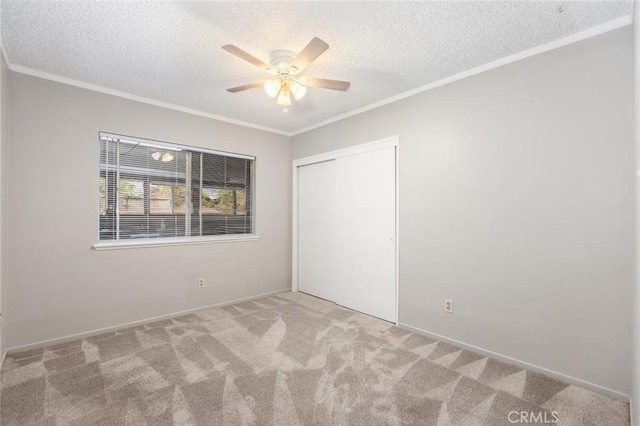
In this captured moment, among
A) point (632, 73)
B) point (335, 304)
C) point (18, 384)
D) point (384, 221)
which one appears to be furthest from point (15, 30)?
point (632, 73)

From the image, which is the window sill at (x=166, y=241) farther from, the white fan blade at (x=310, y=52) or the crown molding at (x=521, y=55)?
the white fan blade at (x=310, y=52)


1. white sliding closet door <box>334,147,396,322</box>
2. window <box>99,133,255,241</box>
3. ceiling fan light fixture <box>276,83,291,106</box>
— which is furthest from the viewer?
white sliding closet door <box>334,147,396,322</box>

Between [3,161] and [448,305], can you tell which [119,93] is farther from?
[448,305]

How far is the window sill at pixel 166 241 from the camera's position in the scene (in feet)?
10.1

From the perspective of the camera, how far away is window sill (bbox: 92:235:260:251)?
3.09 metres

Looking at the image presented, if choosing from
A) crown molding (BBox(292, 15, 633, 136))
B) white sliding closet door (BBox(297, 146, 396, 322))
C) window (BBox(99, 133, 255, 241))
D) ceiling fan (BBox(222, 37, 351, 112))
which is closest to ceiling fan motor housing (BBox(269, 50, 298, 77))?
ceiling fan (BBox(222, 37, 351, 112))

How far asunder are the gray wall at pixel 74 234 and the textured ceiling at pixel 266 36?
1.09ft

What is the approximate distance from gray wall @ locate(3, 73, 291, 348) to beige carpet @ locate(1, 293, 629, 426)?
0.32 m

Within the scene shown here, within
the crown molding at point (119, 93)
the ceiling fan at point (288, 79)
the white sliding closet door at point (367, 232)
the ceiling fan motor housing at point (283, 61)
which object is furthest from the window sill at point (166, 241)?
the ceiling fan motor housing at point (283, 61)

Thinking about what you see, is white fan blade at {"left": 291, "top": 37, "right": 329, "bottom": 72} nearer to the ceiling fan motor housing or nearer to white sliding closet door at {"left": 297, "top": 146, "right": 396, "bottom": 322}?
the ceiling fan motor housing

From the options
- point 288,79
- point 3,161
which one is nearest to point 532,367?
point 288,79

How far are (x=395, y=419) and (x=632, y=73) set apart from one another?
8.74 feet

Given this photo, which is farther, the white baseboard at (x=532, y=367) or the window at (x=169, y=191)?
the window at (x=169, y=191)

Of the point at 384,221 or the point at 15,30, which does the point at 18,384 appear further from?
the point at 384,221
